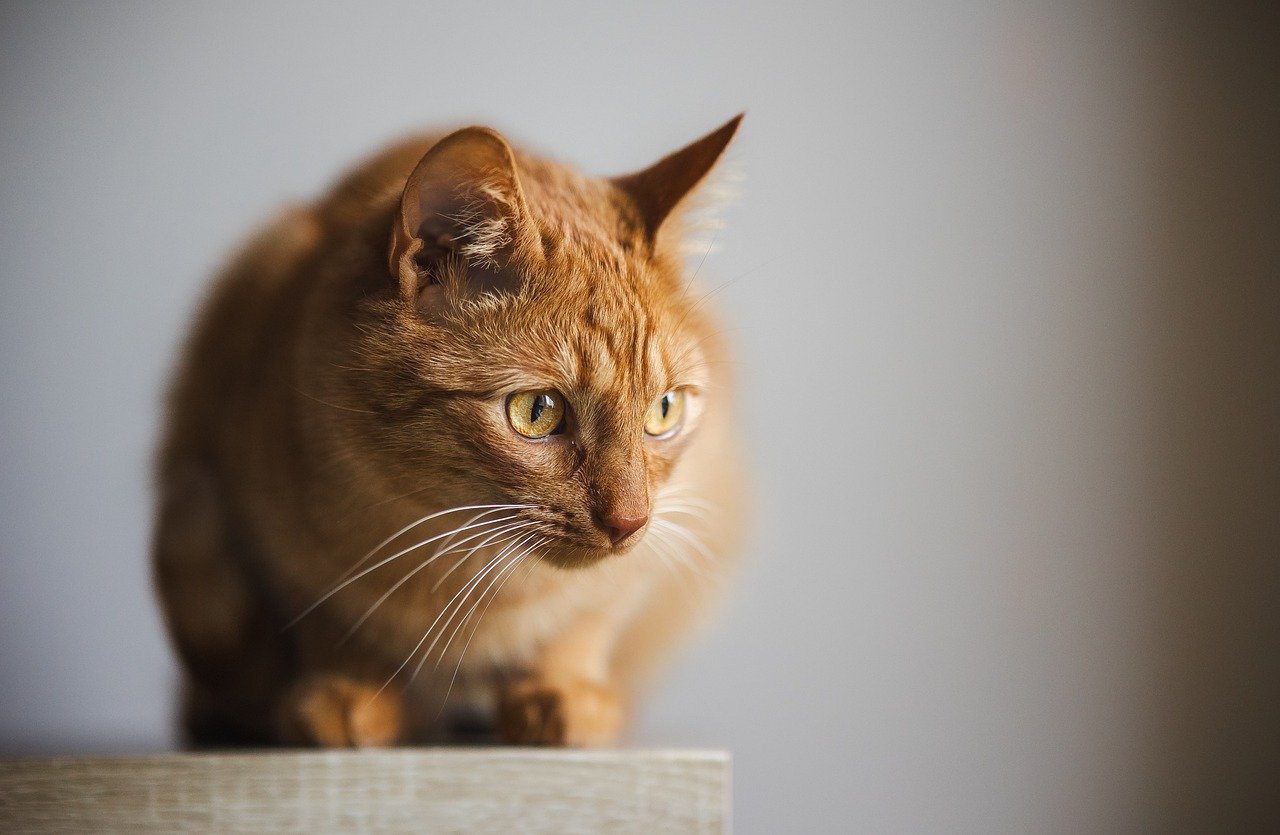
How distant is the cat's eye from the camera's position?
823 millimetres

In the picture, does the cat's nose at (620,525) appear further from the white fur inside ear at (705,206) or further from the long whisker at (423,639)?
the white fur inside ear at (705,206)

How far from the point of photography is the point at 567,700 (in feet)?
2.99

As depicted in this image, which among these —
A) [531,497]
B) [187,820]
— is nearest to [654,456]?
[531,497]

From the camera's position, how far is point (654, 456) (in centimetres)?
89

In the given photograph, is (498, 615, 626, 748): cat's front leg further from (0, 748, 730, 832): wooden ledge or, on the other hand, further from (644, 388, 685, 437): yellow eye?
(644, 388, 685, 437): yellow eye

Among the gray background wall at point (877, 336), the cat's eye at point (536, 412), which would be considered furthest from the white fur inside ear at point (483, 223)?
the gray background wall at point (877, 336)

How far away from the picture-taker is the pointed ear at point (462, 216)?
773 millimetres

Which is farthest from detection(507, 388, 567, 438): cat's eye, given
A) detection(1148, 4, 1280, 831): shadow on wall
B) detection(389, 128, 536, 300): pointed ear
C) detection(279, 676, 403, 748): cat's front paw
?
detection(1148, 4, 1280, 831): shadow on wall

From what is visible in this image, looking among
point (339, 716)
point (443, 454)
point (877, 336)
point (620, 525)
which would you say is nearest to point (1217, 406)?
point (877, 336)

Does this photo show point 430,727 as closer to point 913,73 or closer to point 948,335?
point 948,335

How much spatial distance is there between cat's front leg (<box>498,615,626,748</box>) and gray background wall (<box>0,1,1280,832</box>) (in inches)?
15.5

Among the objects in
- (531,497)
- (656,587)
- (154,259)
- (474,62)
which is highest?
(474,62)

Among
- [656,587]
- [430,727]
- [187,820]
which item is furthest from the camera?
[656,587]

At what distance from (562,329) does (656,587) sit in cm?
40
